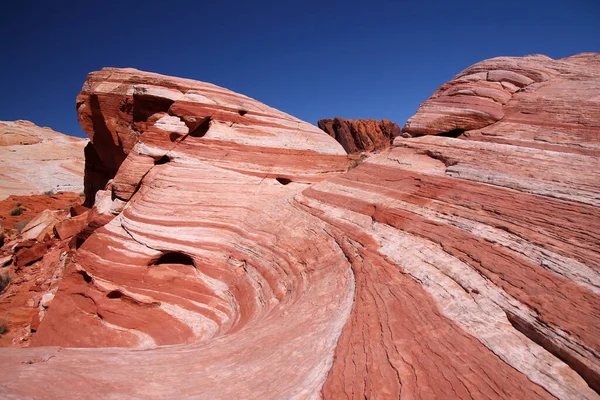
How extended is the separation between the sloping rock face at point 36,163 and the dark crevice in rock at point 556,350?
30.0 m

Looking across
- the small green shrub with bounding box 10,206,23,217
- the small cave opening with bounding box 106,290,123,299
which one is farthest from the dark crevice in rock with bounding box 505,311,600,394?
the small green shrub with bounding box 10,206,23,217

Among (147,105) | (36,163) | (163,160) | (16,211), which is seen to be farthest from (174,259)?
(36,163)

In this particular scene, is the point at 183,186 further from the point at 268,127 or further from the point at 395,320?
the point at 395,320

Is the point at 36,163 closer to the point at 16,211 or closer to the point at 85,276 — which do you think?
the point at 16,211

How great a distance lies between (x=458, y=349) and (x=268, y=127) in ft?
27.8

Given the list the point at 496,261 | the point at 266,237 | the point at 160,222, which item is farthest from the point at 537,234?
the point at 160,222

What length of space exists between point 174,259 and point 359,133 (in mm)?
73215

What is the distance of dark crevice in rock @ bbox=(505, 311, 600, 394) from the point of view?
2318mm

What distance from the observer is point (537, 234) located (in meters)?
3.69

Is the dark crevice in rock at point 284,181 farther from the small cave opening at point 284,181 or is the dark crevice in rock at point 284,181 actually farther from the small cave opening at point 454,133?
the small cave opening at point 454,133

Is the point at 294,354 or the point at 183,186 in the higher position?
the point at 183,186

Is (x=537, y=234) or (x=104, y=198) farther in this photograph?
(x=104, y=198)

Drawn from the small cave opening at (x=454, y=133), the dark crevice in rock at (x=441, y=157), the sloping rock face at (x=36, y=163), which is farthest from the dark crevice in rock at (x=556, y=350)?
the sloping rock face at (x=36, y=163)

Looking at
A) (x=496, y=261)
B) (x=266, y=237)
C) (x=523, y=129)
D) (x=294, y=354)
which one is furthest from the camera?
(x=266, y=237)
